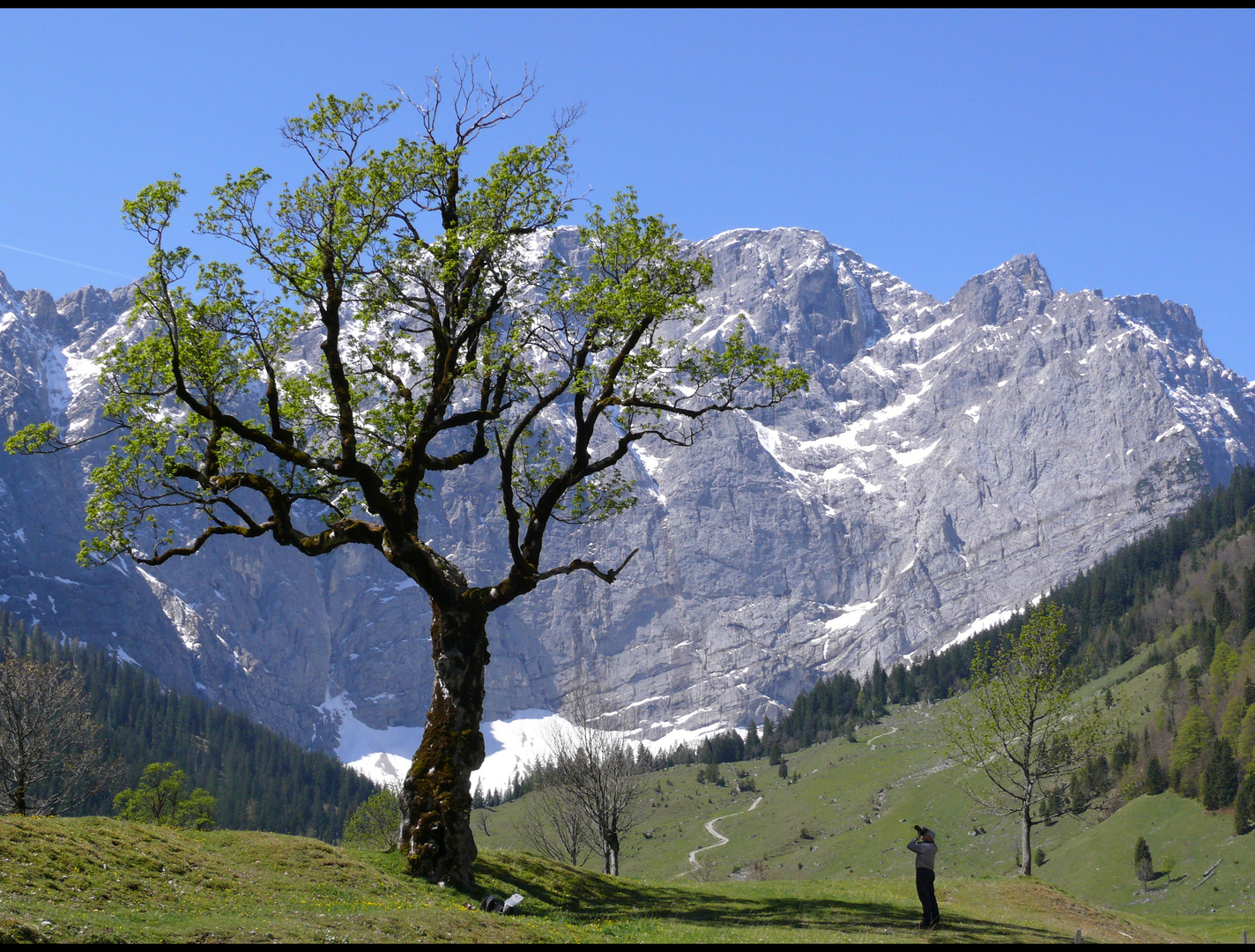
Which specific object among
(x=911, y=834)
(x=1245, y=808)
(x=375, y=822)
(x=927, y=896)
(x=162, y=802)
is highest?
(x=162, y=802)

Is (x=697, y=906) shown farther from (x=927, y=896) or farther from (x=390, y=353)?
(x=390, y=353)

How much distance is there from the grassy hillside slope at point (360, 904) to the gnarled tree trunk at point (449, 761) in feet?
3.25

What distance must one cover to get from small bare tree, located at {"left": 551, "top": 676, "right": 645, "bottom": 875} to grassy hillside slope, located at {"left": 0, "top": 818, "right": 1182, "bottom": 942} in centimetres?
2548

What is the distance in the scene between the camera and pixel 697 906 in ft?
94.9

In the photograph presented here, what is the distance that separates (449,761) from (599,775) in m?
34.8

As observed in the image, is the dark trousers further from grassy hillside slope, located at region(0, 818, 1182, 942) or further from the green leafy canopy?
the green leafy canopy

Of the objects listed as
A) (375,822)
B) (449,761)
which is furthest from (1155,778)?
(449,761)

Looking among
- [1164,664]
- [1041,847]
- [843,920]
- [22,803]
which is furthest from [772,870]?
[843,920]

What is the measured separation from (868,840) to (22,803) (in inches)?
4950

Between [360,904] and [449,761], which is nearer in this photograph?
[360,904]

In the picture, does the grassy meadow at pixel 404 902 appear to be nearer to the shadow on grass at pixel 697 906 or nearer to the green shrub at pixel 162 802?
the shadow on grass at pixel 697 906

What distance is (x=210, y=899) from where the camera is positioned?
20766 millimetres

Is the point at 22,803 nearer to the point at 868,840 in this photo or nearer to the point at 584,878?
the point at 584,878

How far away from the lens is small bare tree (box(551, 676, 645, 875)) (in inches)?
2298
